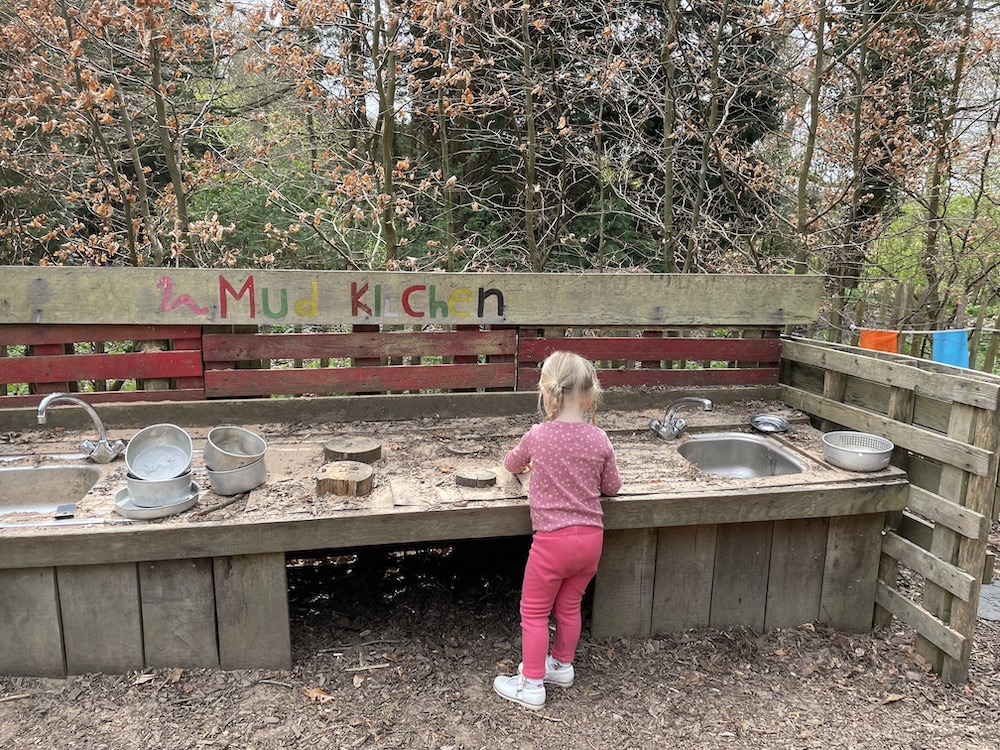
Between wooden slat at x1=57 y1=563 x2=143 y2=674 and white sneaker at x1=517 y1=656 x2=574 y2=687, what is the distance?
1.62 meters

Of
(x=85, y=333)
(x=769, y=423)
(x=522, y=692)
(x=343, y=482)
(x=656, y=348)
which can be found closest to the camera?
(x=522, y=692)

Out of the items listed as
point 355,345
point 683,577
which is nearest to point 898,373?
point 683,577

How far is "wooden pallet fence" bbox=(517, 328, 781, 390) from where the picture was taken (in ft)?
13.4

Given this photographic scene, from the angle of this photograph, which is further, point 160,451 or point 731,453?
point 731,453

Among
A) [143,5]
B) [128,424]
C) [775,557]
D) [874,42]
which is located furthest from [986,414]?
[143,5]

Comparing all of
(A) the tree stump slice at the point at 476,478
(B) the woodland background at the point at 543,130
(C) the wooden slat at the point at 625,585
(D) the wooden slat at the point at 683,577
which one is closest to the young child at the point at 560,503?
(A) the tree stump slice at the point at 476,478

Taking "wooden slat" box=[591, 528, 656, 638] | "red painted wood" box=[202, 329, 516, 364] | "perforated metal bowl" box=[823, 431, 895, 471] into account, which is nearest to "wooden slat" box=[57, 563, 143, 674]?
"red painted wood" box=[202, 329, 516, 364]

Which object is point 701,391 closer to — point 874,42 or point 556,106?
point 556,106

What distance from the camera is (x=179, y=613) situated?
277 cm

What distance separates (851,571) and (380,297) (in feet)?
9.39

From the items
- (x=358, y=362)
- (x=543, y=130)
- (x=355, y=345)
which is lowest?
(x=358, y=362)

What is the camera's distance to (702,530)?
3.21 m

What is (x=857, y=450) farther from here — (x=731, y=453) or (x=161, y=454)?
(x=161, y=454)

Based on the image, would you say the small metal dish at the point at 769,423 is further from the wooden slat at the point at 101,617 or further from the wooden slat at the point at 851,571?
the wooden slat at the point at 101,617
